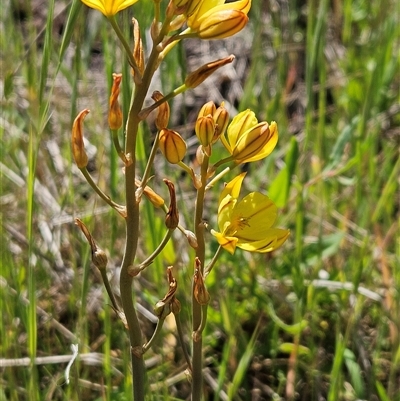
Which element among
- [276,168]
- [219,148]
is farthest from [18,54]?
[276,168]

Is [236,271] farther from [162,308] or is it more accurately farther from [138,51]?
[138,51]

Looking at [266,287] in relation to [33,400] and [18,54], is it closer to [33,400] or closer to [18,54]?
[33,400]

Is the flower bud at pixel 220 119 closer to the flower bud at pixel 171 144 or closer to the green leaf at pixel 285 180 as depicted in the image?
the flower bud at pixel 171 144

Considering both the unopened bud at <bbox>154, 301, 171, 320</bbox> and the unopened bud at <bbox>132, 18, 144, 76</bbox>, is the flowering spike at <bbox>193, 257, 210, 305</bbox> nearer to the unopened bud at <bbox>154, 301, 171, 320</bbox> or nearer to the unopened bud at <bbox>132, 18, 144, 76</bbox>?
the unopened bud at <bbox>154, 301, 171, 320</bbox>

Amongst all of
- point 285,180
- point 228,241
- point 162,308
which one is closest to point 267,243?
point 228,241

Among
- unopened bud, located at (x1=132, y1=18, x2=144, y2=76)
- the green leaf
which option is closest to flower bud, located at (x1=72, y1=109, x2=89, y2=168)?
unopened bud, located at (x1=132, y1=18, x2=144, y2=76)

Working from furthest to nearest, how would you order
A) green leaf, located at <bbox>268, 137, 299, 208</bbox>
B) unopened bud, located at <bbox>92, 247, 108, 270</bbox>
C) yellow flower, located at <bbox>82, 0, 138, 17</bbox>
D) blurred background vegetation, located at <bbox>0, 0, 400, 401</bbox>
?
green leaf, located at <bbox>268, 137, 299, 208</bbox>, blurred background vegetation, located at <bbox>0, 0, 400, 401</bbox>, unopened bud, located at <bbox>92, 247, 108, 270</bbox>, yellow flower, located at <bbox>82, 0, 138, 17</bbox>
